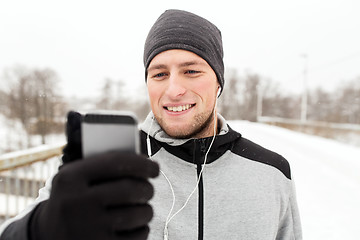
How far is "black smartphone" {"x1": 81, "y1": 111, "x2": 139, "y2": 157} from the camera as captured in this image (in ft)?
2.12

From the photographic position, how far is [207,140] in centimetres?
146

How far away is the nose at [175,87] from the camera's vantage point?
146 cm

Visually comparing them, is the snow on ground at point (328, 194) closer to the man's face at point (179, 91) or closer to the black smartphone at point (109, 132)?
the man's face at point (179, 91)

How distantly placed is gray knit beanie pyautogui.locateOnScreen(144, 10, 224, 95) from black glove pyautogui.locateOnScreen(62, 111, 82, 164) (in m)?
0.92

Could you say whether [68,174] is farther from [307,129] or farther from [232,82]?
[232,82]

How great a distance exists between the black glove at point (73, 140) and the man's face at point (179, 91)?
771 mm

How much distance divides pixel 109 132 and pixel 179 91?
0.85 meters

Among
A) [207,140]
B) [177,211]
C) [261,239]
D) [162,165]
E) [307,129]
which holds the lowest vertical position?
[307,129]

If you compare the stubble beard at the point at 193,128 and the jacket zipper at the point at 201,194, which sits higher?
the stubble beard at the point at 193,128

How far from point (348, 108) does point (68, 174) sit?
67.8m

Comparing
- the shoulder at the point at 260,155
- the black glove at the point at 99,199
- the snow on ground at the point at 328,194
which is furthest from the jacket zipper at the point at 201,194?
the snow on ground at the point at 328,194

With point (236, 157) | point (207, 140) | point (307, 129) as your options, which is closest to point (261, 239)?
point (236, 157)

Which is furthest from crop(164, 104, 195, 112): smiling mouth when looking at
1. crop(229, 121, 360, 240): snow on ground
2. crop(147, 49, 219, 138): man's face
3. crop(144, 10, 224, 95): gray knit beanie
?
crop(229, 121, 360, 240): snow on ground

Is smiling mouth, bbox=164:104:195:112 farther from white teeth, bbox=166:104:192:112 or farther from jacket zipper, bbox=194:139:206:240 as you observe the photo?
jacket zipper, bbox=194:139:206:240
